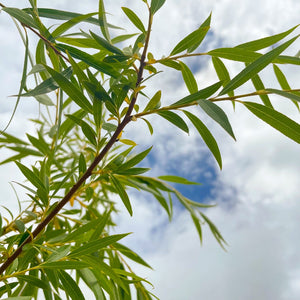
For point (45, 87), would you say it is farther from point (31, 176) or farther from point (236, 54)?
point (236, 54)

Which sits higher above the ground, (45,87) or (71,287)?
(45,87)

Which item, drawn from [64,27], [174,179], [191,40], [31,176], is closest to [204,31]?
[191,40]

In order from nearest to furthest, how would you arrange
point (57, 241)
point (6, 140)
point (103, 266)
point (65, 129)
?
point (103, 266) < point (57, 241) < point (65, 129) < point (6, 140)

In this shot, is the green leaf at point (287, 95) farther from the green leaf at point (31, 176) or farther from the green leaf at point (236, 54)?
the green leaf at point (31, 176)

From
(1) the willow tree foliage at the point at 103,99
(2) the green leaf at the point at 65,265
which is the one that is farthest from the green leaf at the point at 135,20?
(2) the green leaf at the point at 65,265

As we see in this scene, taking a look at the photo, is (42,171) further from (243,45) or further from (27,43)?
(243,45)

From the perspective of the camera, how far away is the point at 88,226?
69 cm

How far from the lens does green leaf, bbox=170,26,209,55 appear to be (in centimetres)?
59

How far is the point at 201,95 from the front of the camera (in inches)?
21.6

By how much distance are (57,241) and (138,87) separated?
34cm

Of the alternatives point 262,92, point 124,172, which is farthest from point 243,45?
point 124,172

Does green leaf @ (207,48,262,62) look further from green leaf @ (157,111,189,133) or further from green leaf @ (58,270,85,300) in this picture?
green leaf @ (58,270,85,300)

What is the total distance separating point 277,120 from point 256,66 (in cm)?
8

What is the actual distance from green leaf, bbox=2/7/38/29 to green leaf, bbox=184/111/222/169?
28cm
